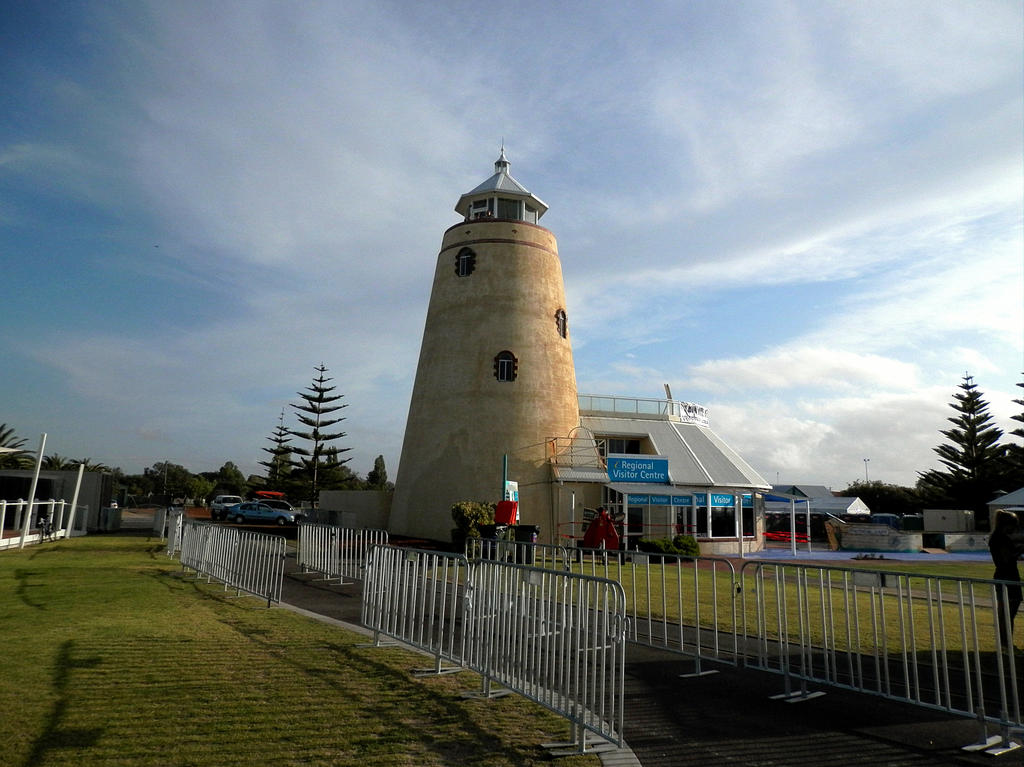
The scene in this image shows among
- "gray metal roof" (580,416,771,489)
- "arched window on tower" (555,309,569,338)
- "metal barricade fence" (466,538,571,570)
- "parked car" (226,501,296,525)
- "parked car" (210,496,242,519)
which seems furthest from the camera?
"parked car" (210,496,242,519)

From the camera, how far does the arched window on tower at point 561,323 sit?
1069 inches

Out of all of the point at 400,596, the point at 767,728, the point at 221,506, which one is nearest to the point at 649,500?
the point at 400,596

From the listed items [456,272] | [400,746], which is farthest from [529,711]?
[456,272]

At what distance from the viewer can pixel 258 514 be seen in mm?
37125

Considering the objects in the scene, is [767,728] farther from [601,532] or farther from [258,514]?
[258,514]

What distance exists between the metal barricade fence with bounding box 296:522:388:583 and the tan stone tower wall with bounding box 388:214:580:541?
854cm

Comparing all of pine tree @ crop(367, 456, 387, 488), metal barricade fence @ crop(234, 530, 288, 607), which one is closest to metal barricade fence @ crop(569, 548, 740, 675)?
metal barricade fence @ crop(234, 530, 288, 607)

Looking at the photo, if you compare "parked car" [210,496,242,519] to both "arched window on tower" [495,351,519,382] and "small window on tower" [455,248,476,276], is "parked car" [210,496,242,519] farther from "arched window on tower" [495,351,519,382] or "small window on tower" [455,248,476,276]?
"arched window on tower" [495,351,519,382]

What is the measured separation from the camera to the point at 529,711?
18.8 ft

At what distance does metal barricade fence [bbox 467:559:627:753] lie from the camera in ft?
16.3

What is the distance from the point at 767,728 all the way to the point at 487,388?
2015cm

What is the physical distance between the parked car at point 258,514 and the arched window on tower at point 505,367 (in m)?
18.3

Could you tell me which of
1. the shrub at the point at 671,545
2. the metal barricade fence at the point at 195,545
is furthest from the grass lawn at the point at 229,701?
the shrub at the point at 671,545

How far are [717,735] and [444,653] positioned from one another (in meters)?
2.69
